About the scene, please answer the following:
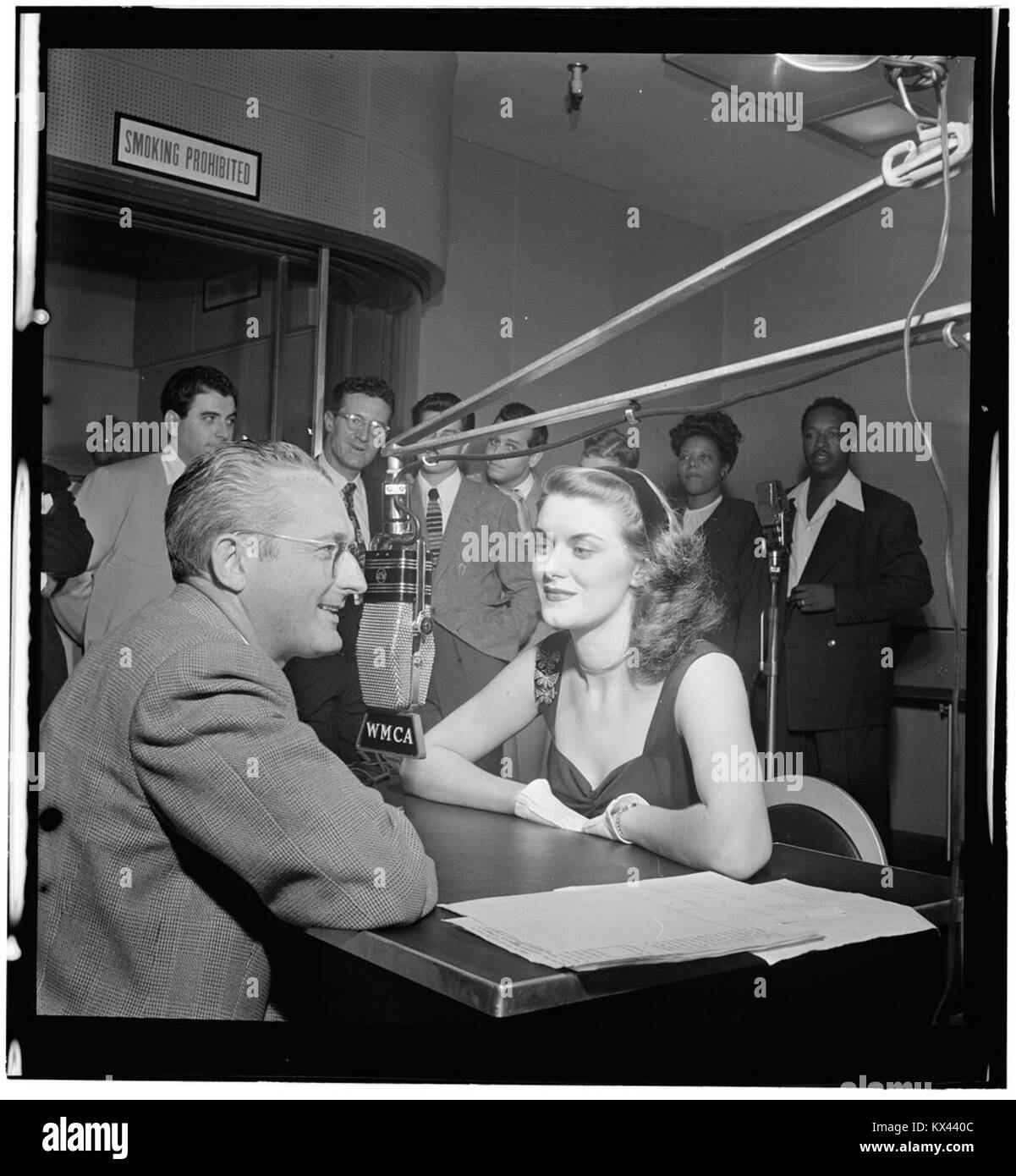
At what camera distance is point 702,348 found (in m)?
2.36

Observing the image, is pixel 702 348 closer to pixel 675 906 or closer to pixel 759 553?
pixel 759 553

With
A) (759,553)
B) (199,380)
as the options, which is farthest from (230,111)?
(759,553)

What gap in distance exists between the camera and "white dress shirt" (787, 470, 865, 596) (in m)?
2.38

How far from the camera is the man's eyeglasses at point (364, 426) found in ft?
7.82

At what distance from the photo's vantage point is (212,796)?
1.73 meters

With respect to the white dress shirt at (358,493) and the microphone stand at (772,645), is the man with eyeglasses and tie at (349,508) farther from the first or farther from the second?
the microphone stand at (772,645)

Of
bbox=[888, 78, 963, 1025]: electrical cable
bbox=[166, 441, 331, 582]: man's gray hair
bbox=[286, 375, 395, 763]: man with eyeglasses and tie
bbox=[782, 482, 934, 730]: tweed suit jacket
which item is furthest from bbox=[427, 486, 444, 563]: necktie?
bbox=[888, 78, 963, 1025]: electrical cable

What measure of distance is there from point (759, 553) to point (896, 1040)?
3.27ft

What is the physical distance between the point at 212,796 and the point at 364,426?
3.04 feet

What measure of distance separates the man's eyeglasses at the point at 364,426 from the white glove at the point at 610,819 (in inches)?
34.1
